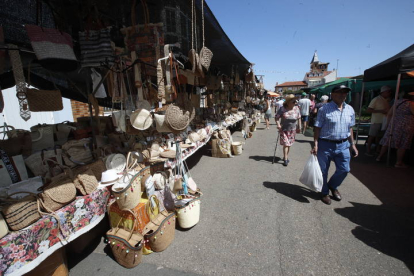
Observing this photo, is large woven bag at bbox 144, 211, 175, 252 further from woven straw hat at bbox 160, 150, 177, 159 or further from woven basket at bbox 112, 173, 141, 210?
woven straw hat at bbox 160, 150, 177, 159

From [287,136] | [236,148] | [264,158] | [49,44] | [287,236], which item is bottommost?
[287,236]

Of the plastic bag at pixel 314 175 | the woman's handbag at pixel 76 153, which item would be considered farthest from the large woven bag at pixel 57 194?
the plastic bag at pixel 314 175

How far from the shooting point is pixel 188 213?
245 centimetres

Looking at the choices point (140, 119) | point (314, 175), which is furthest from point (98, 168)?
point (314, 175)

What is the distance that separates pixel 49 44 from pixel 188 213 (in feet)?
7.87

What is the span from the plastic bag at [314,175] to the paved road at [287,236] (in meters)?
0.35

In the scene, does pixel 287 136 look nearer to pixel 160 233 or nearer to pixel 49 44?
pixel 160 233

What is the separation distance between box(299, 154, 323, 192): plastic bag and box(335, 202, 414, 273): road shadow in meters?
0.47

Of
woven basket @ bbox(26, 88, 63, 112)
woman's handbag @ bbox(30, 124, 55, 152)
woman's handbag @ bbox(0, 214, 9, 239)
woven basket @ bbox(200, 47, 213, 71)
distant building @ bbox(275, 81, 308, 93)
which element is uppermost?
distant building @ bbox(275, 81, 308, 93)

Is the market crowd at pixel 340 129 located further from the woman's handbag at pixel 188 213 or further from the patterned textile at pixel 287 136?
the woman's handbag at pixel 188 213

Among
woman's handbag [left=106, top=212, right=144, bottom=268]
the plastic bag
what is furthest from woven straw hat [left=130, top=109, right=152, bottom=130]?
the plastic bag

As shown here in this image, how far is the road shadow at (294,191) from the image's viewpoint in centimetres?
320

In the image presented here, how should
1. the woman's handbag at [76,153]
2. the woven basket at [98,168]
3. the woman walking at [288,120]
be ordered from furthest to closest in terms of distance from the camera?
the woman walking at [288,120], the woman's handbag at [76,153], the woven basket at [98,168]

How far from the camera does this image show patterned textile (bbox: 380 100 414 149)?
426 cm
